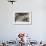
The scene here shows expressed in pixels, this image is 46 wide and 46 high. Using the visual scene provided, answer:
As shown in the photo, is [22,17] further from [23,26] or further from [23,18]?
[23,26]

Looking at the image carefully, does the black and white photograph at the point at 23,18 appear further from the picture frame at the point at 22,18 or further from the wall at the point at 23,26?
the wall at the point at 23,26

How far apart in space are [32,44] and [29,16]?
1.21 m

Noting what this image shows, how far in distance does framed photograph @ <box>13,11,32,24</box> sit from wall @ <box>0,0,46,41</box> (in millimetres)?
107

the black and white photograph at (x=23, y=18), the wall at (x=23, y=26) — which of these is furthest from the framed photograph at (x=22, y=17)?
the wall at (x=23, y=26)

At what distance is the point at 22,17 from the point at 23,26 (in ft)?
1.05

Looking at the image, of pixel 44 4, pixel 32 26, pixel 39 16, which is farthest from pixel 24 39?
pixel 44 4

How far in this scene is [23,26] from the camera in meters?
4.68

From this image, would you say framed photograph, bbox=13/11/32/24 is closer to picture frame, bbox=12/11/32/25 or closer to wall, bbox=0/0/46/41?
picture frame, bbox=12/11/32/25

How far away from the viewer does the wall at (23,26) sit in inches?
183

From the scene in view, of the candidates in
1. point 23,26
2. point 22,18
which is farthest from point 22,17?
point 23,26

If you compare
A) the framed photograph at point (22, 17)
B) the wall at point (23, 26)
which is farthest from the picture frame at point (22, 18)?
the wall at point (23, 26)

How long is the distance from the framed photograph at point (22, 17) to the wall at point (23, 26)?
0.35 feet

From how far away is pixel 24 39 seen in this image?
3.89 m

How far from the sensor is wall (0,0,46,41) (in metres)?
4.66
